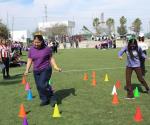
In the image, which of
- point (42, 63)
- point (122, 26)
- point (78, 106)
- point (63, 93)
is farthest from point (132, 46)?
point (122, 26)

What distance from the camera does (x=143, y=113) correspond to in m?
9.23

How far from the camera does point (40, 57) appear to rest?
1032 centimetres

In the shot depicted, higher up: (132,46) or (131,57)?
(132,46)

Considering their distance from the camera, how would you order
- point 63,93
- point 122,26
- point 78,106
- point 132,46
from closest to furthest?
1. point 78,106
2. point 132,46
3. point 63,93
4. point 122,26

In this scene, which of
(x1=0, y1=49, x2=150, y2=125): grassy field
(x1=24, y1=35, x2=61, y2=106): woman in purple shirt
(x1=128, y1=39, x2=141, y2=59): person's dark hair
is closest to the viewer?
(x1=0, y1=49, x2=150, y2=125): grassy field

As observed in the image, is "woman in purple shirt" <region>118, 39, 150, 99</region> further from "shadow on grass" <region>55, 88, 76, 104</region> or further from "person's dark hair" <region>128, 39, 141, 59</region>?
"shadow on grass" <region>55, 88, 76, 104</region>

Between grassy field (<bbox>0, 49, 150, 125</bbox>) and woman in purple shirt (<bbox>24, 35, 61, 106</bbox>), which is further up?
woman in purple shirt (<bbox>24, 35, 61, 106</bbox>)

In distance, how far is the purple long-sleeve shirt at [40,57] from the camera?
10.3 metres

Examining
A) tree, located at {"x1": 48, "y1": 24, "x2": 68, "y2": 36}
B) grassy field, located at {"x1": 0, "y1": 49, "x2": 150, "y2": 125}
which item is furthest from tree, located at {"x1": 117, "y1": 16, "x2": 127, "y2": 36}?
grassy field, located at {"x1": 0, "y1": 49, "x2": 150, "y2": 125}

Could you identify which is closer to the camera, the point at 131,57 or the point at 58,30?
the point at 131,57

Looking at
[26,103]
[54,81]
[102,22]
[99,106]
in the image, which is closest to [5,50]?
[54,81]

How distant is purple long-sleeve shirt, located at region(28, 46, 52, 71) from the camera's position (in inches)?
407

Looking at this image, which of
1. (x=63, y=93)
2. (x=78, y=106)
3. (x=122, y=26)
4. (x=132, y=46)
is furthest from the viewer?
(x=122, y=26)

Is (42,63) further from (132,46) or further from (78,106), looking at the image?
(132,46)
